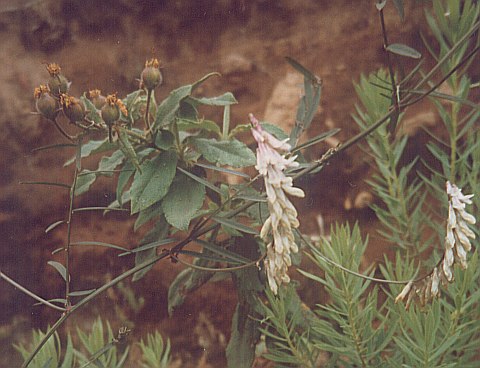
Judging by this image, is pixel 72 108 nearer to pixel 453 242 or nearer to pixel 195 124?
pixel 195 124

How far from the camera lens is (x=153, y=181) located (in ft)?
1.36

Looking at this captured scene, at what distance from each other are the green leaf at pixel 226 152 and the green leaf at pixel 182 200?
0.07ft

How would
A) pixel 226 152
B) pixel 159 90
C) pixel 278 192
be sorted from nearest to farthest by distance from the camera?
pixel 278 192 → pixel 226 152 → pixel 159 90

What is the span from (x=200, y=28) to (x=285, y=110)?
11 cm

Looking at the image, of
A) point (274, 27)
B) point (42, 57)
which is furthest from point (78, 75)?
point (274, 27)

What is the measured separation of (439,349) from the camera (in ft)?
1.30

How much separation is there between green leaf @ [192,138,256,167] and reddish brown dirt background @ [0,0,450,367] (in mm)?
195

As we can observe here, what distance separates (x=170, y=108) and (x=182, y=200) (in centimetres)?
6

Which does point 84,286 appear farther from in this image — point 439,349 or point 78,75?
point 439,349

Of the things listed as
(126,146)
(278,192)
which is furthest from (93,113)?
(278,192)

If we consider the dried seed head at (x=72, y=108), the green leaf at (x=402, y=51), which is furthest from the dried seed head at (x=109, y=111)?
the green leaf at (x=402, y=51)

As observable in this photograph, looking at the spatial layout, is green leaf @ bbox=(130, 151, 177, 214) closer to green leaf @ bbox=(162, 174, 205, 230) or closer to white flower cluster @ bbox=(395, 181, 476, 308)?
green leaf @ bbox=(162, 174, 205, 230)

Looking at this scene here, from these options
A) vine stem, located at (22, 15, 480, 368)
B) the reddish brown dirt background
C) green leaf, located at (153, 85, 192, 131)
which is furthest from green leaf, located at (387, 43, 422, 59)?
the reddish brown dirt background

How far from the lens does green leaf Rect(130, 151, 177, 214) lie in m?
0.41
